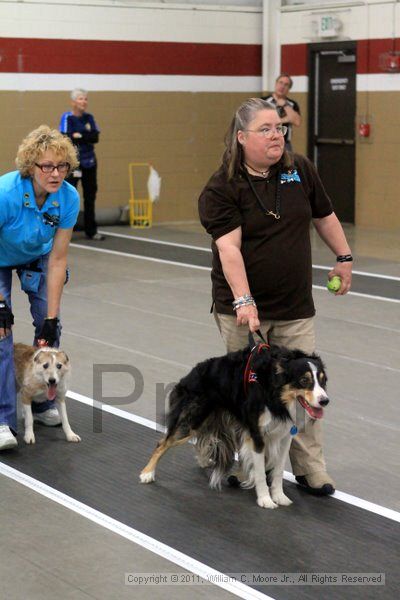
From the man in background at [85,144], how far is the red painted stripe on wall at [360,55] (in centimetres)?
391

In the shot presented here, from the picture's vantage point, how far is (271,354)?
16.3 feet

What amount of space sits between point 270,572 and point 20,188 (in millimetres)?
2574

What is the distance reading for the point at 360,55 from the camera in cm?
1554

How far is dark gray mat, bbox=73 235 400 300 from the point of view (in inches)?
430

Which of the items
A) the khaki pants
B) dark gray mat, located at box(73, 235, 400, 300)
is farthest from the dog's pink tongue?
dark gray mat, located at box(73, 235, 400, 300)

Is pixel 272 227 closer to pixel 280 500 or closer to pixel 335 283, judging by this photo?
pixel 335 283

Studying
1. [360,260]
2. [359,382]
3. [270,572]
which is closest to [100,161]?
[360,260]

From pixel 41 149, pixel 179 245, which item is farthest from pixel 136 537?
pixel 179 245

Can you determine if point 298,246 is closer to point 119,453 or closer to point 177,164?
point 119,453

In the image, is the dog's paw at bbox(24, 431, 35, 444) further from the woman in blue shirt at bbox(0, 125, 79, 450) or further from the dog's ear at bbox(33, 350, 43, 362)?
the dog's ear at bbox(33, 350, 43, 362)

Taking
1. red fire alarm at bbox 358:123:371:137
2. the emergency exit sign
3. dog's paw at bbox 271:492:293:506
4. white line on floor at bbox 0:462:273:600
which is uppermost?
the emergency exit sign

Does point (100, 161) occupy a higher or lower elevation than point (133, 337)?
higher

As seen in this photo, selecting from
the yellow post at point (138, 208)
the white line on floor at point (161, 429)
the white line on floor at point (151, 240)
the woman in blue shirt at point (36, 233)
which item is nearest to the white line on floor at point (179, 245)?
the white line on floor at point (151, 240)

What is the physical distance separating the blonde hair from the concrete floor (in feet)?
5.58
